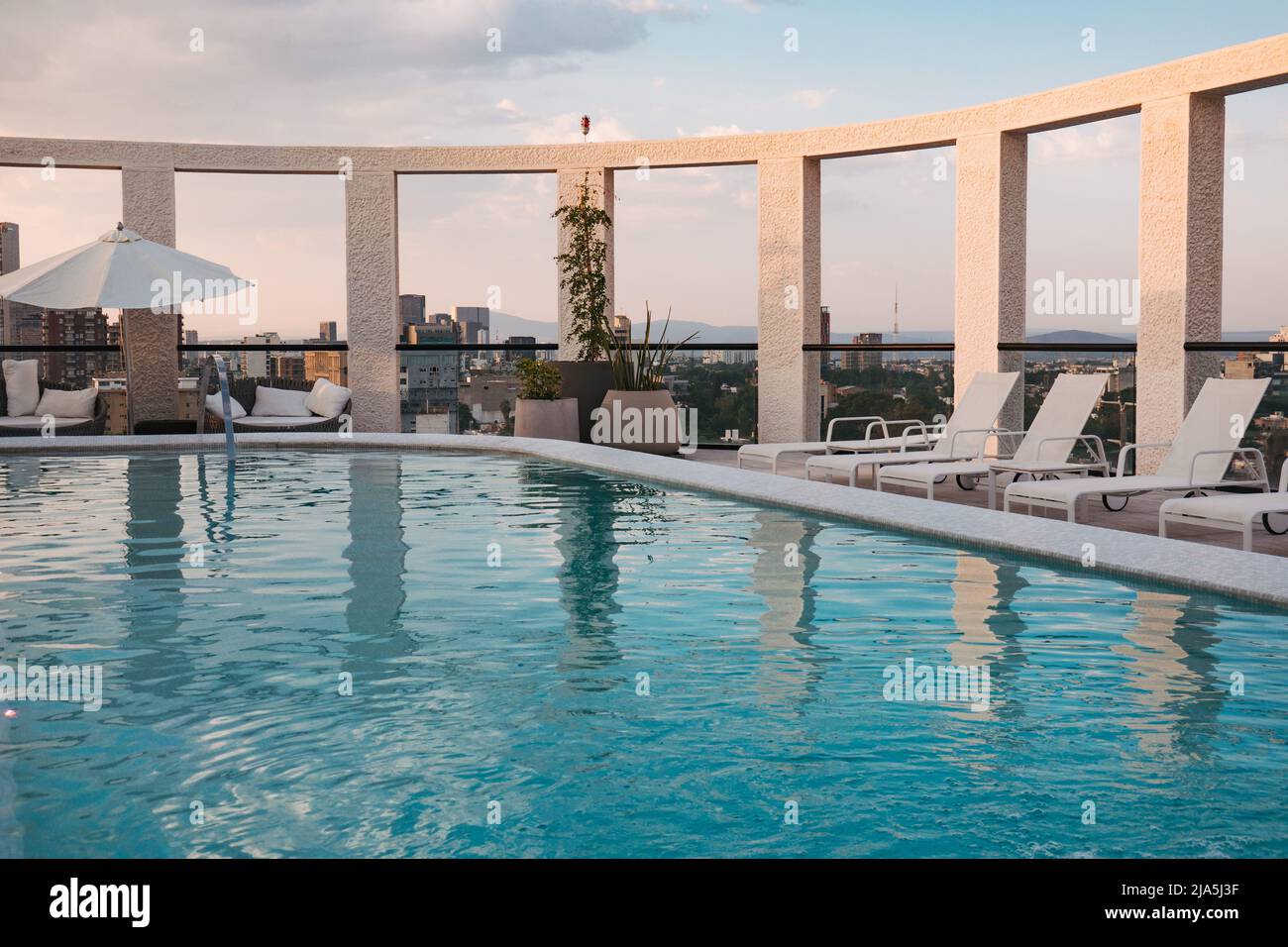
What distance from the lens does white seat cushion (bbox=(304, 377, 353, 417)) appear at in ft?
46.1

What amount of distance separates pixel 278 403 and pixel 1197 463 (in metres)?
9.91

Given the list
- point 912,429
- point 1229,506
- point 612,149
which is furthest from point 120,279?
point 1229,506

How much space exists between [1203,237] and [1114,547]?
513cm

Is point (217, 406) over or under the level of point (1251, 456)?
over

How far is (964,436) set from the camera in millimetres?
9484

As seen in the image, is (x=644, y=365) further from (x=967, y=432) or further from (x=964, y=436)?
(x=967, y=432)

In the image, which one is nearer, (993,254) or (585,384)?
(993,254)

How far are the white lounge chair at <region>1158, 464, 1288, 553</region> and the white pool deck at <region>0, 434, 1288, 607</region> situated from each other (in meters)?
0.15

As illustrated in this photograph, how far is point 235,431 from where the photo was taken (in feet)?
43.6

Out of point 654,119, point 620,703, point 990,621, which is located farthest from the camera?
point 654,119

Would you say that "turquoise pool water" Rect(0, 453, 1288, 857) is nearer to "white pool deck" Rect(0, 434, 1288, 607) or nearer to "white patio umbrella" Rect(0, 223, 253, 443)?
"white pool deck" Rect(0, 434, 1288, 607)

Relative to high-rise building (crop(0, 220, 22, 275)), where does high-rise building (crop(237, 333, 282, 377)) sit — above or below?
below

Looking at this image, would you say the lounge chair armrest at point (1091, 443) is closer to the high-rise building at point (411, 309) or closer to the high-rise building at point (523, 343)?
the high-rise building at point (523, 343)

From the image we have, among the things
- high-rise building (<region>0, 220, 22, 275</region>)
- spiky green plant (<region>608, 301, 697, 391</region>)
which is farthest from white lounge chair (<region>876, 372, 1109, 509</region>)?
high-rise building (<region>0, 220, 22, 275</region>)
